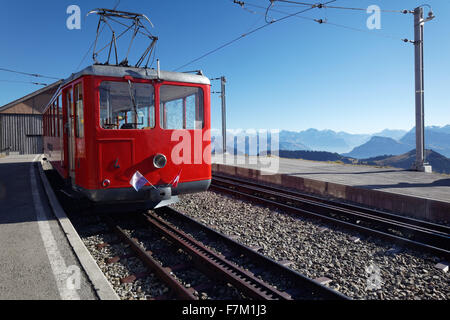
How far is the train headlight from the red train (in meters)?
0.02

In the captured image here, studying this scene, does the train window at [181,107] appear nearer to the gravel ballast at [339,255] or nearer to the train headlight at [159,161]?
the train headlight at [159,161]

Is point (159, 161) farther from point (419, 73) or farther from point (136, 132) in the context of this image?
point (419, 73)

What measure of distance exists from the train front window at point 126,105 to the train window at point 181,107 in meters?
0.24

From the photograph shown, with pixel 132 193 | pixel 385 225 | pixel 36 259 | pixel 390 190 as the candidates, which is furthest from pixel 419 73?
pixel 36 259

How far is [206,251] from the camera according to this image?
4602 millimetres

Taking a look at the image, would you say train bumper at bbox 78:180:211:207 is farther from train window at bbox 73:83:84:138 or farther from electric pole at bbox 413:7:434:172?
electric pole at bbox 413:7:434:172

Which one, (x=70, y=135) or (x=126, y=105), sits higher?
(x=126, y=105)

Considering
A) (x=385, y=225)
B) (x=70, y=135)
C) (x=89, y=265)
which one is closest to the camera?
(x=89, y=265)

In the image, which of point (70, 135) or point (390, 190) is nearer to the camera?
point (70, 135)

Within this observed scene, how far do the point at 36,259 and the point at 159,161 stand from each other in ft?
8.20

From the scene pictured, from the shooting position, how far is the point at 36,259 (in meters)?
4.06

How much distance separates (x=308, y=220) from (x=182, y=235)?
2.85 meters
